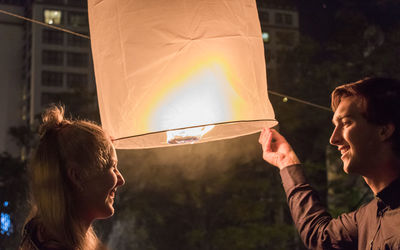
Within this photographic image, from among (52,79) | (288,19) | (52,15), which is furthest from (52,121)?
(52,79)

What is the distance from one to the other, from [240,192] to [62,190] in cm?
947


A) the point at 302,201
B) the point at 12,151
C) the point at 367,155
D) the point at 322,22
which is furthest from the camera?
the point at 12,151

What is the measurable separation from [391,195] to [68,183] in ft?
2.86

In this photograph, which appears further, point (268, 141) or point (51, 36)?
point (51, 36)

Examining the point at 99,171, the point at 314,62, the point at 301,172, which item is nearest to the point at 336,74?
the point at 314,62

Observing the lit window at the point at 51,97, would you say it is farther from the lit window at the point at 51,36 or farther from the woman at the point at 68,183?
the woman at the point at 68,183

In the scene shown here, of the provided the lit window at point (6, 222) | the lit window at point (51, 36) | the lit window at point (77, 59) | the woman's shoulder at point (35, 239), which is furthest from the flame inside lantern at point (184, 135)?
the lit window at point (77, 59)

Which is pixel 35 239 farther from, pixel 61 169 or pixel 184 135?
pixel 184 135

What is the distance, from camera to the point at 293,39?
11.0m

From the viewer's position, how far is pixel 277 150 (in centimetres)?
165

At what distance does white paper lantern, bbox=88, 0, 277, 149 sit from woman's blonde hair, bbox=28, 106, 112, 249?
102mm

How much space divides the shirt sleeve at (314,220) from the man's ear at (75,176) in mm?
800

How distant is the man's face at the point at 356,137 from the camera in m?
1.33

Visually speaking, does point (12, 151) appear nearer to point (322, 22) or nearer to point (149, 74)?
point (322, 22)
